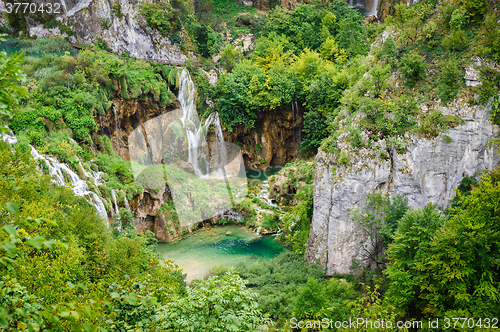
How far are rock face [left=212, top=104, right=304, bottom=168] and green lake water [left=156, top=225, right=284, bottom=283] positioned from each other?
9.43 m

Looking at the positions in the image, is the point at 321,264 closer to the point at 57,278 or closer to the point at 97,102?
the point at 57,278

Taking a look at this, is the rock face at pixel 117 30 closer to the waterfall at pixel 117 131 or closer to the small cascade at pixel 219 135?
the small cascade at pixel 219 135

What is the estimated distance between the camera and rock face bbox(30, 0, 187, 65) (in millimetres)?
28359

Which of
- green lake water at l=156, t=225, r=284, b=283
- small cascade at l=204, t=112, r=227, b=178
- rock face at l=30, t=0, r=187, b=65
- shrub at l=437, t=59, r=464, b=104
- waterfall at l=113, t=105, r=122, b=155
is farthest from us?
small cascade at l=204, t=112, r=227, b=178

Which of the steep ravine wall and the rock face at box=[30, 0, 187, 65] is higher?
the rock face at box=[30, 0, 187, 65]

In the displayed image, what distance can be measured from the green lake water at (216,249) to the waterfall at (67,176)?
5.06m

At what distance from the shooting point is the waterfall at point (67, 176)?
14.8 m

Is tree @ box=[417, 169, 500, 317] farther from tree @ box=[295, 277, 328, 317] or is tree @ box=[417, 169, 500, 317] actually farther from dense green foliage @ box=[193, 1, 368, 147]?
dense green foliage @ box=[193, 1, 368, 147]

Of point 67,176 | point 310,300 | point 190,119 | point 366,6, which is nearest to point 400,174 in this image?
point 310,300

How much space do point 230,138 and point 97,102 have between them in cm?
1218


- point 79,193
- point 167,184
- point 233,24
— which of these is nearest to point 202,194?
point 167,184

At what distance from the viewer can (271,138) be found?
31.3 m

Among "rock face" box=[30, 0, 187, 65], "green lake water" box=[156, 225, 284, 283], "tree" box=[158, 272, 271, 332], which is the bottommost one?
"green lake water" box=[156, 225, 284, 283]

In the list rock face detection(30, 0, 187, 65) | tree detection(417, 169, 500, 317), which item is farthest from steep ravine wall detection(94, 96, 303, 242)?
Result: tree detection(417, 169, 500, 317)
